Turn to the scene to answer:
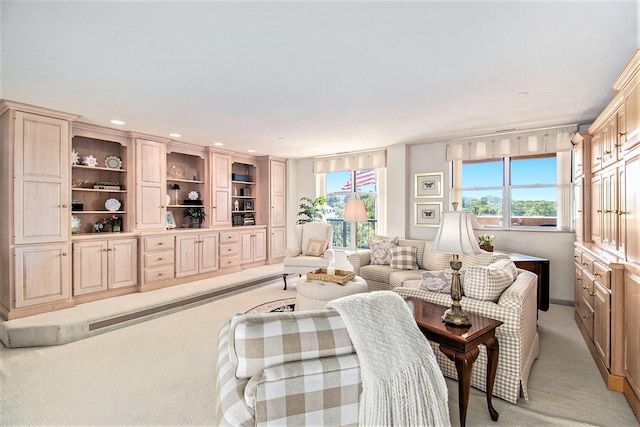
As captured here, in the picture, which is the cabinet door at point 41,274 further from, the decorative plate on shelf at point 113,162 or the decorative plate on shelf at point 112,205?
the decorative plate on shelf at point 113,162

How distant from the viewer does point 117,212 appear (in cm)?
470

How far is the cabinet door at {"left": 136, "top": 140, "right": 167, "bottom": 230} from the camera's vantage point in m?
4.89

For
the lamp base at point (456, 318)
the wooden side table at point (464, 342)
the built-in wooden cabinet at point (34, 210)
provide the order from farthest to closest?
the built-in wooden cabinet at point (34, 210)
the lamp base at point (456, 318)
the wooden side table at point (464, 342)

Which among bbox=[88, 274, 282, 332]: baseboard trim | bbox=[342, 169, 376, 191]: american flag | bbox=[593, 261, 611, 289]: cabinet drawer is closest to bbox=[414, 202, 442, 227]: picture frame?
bbox=[342, 169, 376, 191]: american flag

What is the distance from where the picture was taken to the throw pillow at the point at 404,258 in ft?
13.9

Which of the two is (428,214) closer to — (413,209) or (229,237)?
(413,209)

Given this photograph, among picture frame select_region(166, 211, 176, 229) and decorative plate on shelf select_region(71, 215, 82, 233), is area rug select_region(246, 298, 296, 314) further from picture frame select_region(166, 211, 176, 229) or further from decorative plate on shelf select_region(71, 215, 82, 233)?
decorative plate on shelf select_region(71, 215, 82, 233)

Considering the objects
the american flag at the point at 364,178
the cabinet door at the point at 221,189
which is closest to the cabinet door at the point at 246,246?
the cabinet door at the point at 221,189

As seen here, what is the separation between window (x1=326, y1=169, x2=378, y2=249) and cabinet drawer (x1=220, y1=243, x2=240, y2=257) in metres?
2.02

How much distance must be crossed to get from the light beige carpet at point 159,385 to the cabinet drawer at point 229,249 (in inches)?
101

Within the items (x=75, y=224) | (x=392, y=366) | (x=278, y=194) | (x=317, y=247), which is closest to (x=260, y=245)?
(x=278, y=194)

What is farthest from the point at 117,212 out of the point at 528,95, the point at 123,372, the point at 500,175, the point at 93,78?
the point at 500,175

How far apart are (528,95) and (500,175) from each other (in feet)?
→ 6.50

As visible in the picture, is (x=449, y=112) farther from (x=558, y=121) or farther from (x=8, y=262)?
(x=8, y=262)
